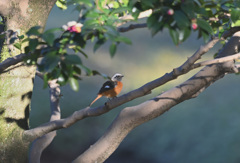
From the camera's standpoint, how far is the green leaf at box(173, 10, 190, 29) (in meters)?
1.53

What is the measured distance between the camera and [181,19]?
1.54 metres

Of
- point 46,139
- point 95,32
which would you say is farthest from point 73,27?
point 46,139

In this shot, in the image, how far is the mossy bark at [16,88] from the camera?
9.75 ft

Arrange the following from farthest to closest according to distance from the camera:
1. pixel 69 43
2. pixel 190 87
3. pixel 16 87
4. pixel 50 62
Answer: pixel 16 87, pixel 190 87, pixel 69 43, pixel 50 62

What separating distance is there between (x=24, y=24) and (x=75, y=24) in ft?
4.66

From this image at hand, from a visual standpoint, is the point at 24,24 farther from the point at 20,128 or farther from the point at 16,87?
the point at 20,128

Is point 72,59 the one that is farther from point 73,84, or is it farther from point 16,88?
point 16,88

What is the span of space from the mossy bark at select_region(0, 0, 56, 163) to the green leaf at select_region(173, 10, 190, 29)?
1756mm

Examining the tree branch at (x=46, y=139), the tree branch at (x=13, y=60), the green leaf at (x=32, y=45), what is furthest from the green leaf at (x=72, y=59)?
the tree branch at (x=46, y=139)

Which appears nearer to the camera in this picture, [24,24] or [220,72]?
[220,72]

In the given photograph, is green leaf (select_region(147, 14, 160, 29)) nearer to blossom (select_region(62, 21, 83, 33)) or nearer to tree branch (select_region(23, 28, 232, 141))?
blossom (select_region(62, 21, 83, 33))

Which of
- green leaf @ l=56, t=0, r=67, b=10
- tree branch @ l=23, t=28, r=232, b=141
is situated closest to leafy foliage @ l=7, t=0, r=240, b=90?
tree branch @ l=23, t=28, r=232, b=141

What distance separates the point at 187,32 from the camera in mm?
1580

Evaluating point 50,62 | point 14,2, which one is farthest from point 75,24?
point 14,2
